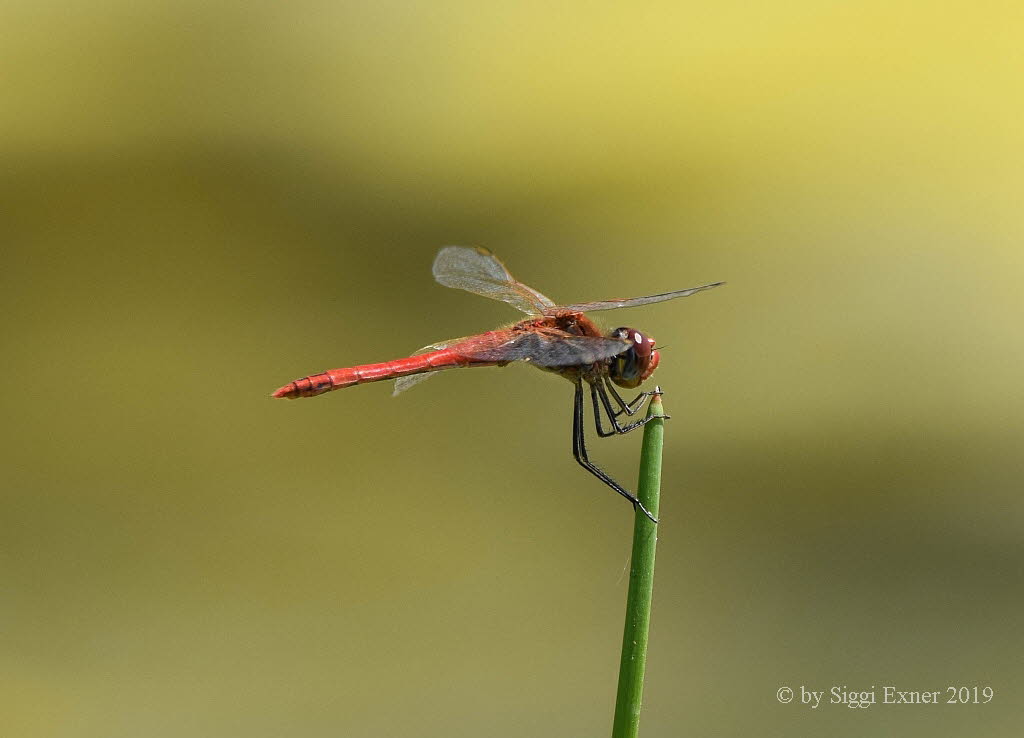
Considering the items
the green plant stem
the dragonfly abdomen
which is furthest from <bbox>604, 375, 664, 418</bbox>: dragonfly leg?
the green plant stem

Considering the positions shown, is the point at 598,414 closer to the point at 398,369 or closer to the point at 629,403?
the point at 629,403

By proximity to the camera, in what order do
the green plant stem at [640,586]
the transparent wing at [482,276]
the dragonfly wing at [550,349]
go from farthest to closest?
the transparent wing at [482,276] < the dragonfly wing at [550,349] < the green plant stem at [640,586]

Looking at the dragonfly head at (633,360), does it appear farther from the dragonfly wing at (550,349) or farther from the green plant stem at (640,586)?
the green plant stem at (640,586)

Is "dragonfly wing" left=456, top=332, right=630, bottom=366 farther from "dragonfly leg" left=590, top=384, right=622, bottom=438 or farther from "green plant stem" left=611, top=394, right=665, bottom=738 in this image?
"green plant stem" left=611, top=394, right=665, bottom=738

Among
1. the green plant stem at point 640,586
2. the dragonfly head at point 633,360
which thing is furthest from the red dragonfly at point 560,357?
the green plant stem at point 640,586

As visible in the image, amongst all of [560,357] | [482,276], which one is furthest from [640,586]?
[482,276]

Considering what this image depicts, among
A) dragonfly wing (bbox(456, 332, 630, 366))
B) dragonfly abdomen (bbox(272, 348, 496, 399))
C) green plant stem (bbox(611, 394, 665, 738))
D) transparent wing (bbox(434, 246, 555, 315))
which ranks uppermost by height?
transparent wing (bbox(434, 246, 555, 315))
